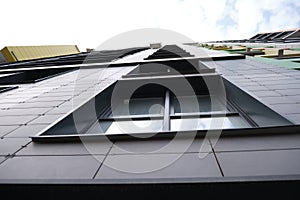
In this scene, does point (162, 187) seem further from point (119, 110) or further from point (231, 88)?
point (231, 88)

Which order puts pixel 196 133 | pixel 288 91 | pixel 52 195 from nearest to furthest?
1. pixel 52 195
2. pixel 196 133
3. pixel 288 91

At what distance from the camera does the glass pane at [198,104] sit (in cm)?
679

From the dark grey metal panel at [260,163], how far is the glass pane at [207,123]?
1936mm

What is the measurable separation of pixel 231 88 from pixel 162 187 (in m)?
5.21

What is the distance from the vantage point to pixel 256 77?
7879 millimetres

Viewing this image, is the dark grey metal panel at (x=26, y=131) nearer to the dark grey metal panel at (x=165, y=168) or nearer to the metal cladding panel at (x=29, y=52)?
the dark grey metal panel at (x=165, y=168)

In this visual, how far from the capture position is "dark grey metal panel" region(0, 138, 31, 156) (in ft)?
12.9

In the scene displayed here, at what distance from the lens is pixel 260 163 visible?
9.81 feet

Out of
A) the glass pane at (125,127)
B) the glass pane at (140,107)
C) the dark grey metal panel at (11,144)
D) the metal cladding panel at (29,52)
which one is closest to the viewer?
the dark grey metal panel at (11,144)

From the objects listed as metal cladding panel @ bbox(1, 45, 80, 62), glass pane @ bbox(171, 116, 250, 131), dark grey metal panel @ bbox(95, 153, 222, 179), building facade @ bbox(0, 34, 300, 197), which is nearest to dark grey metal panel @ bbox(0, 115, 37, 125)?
building facade @ bbox(0, 34, 300, 197)

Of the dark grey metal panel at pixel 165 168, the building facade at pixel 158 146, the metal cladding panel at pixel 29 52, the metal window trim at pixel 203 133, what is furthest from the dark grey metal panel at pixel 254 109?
the metal cladding panel at pixel 29 52

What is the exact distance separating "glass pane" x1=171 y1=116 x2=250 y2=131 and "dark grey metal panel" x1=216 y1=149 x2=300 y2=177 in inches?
76.2

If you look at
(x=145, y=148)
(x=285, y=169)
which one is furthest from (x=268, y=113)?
(x=145, y=148)

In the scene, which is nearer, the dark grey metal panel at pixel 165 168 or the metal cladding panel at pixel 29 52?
the dark grey metal panel at pixel 165 168
